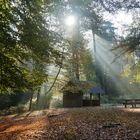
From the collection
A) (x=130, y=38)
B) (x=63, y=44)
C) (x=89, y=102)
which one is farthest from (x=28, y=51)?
(x=89, y=102)

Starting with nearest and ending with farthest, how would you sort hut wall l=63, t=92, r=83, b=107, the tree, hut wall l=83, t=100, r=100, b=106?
the tree, hut wall l=63, t=92, r=83, b=107, hut wall l=83, t=100, r=100, b=106

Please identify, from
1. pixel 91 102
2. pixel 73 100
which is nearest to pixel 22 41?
pixel 73 100

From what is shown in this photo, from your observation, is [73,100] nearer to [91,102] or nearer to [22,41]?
[91,102]

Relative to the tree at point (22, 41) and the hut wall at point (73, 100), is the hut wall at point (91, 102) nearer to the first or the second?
the hut wall at point (73, 100)

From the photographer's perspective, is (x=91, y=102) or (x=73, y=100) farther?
(x=91, y=102)

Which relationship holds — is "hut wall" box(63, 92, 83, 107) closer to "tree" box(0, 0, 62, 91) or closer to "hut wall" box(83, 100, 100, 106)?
"hut wall" box(83, 100, 100, 106)

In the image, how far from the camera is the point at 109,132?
12164 millimetres

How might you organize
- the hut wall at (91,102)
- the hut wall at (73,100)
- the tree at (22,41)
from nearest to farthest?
the tree at (22,41) → the hut wall at (73,100) → the hut wall at (91,102)

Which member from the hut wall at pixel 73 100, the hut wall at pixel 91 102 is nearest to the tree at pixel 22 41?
the hut wall at pixel 73 100

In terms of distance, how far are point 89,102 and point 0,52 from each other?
94.1 ft

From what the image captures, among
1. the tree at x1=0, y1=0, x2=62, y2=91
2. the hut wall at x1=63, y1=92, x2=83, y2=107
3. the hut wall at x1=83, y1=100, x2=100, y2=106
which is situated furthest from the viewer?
the hut wall at x1=83, y1=100, x2=100, y2=106

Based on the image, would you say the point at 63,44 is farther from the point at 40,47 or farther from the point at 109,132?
the point at 109,132

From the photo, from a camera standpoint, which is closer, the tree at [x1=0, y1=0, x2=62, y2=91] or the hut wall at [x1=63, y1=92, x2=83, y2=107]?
the tree at [x1=0, y1=0, x2=62, y2=91]

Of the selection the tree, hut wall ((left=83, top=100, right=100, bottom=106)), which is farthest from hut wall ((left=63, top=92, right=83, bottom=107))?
the tree
